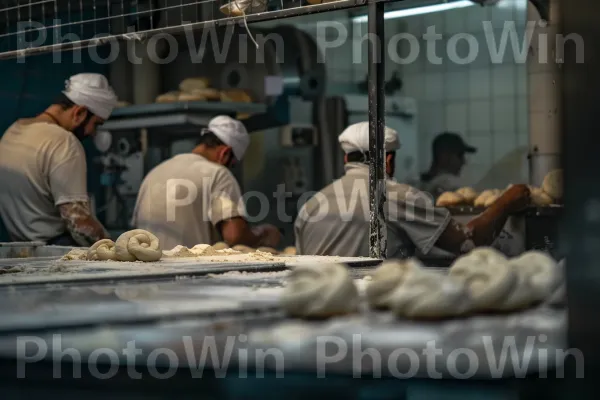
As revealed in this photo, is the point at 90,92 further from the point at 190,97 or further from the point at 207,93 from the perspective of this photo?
the point at 207,93

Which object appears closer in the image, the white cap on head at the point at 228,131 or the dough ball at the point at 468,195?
the white cap on head at the point at 228,131

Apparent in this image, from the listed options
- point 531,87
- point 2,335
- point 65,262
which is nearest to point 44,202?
point 65,262

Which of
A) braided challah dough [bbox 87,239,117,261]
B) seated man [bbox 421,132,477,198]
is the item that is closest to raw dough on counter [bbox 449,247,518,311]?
braided challah dough [bbox 87,239,117,261]

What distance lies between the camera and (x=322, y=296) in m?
1.04

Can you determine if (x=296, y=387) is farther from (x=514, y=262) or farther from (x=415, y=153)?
(x=415, y=153)

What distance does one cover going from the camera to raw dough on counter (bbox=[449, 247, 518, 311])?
1.06 m

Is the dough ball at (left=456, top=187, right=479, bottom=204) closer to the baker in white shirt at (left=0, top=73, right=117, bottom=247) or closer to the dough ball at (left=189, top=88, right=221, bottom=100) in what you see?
the dough ball at (left=189, top=88, right=221, bottom=100)

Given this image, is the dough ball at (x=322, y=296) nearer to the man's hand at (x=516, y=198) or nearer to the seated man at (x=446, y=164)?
the man's hand at (x=516, y=198)

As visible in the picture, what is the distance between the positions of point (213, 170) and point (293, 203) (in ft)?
4.01

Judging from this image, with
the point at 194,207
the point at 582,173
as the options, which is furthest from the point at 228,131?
the point at 582,173

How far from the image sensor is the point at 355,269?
1.86 m

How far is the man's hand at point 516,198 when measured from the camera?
329 cm

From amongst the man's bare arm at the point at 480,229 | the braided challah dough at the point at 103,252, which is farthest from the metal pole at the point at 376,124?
the man's bare arm at the point at 480,229

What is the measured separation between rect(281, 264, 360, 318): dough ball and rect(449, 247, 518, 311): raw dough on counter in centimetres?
14
